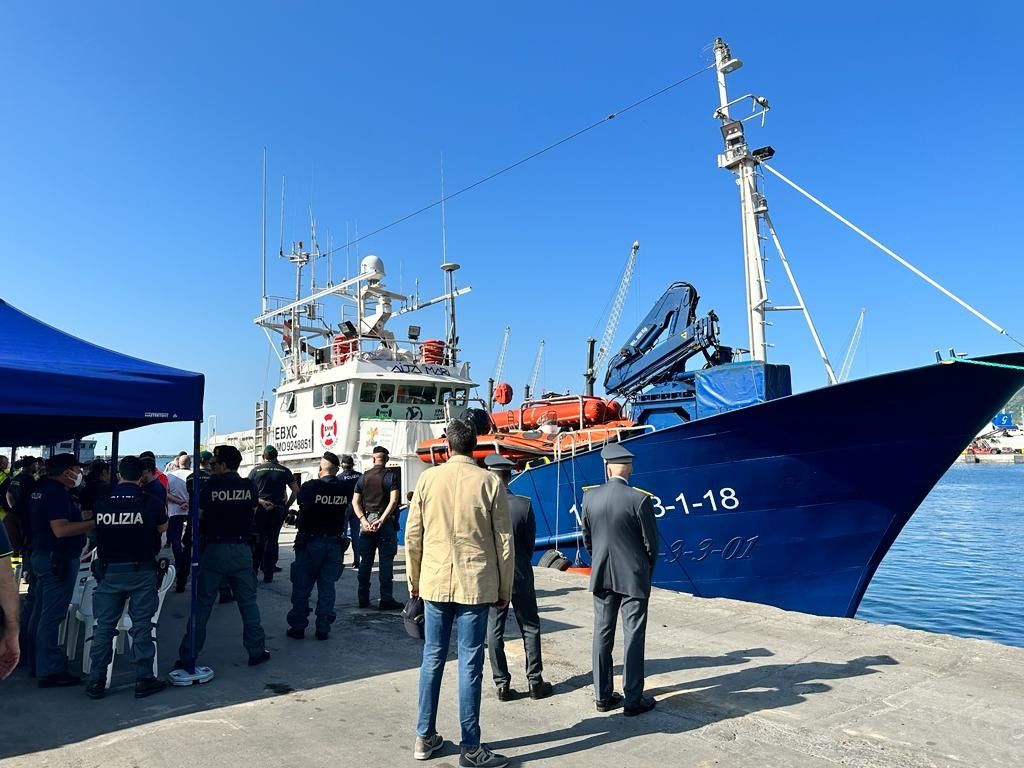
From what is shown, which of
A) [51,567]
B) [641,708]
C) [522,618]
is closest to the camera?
[641,708]

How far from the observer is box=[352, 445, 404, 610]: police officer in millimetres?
7156

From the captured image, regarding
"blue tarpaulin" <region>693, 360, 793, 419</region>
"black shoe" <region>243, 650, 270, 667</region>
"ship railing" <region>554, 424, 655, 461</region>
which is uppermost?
"blue tarpaulin" <region>693, 360, 793, 419</region>

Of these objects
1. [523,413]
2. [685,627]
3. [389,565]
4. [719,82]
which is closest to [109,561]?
[389,565]

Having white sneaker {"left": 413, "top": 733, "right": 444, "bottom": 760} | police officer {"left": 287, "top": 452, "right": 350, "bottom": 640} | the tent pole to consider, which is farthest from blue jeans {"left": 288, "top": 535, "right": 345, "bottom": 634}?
white sneaker {"left": 413, "top": 733, "right": 444, "bottom": 760}

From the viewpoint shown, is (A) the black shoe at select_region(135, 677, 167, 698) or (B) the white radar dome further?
(B) the white radar dome

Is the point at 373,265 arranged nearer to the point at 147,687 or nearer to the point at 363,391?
the point at 363,391

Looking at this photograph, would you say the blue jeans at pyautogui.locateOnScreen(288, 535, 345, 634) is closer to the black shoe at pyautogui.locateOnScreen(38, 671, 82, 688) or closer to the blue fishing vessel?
the black shoe at pyautogui.locateOnScreen(38, 671, 82, 688)

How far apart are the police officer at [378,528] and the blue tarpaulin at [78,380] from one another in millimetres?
2726

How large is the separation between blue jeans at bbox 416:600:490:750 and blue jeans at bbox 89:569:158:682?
82.2 inches

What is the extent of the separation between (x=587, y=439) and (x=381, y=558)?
13.2 ft

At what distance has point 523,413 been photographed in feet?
40.9

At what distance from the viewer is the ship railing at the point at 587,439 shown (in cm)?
947

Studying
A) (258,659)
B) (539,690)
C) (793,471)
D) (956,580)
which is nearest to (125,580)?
(258,659)

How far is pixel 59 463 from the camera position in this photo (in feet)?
16.1
